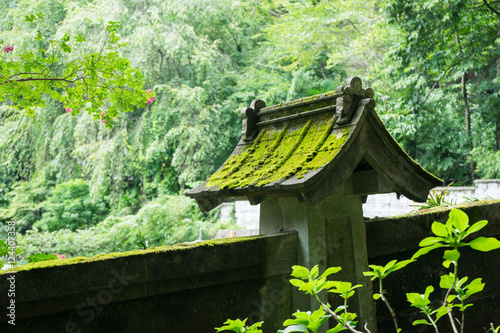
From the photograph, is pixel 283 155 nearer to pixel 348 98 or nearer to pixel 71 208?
pixel 348 98

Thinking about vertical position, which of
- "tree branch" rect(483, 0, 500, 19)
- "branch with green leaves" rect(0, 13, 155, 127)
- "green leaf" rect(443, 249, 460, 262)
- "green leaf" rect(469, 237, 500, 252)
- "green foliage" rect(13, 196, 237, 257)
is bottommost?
"green foliage" rect(13, 196, 237, 257)

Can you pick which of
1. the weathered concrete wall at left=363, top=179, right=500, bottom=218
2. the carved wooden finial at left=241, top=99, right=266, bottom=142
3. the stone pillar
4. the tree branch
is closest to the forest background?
the weathered concrete wall at left=363, top=179, right=500, bottom=218

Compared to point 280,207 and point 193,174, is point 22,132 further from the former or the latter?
point 280,207

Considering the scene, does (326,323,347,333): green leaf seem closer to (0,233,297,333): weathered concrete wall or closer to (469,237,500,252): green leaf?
(469,237,500,252): green leaf

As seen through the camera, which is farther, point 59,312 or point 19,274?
point 59,312

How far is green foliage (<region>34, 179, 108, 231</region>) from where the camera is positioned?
44.8 feet

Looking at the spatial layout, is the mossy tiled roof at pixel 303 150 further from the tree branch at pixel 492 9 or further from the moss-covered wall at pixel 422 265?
the tree branch at pixel 492 9

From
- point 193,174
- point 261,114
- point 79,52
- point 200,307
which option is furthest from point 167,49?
point 200,307

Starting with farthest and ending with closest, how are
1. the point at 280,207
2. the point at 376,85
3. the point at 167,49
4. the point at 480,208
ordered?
the point at 167,49, the point at 376,85, the point at 480,208, the point at 280,207

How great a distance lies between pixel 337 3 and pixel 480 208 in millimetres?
11712

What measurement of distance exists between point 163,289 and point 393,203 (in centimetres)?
895

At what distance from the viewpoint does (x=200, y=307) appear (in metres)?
1.99

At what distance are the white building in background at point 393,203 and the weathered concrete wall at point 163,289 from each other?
341 cm

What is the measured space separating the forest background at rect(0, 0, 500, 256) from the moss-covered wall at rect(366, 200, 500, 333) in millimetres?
7606
